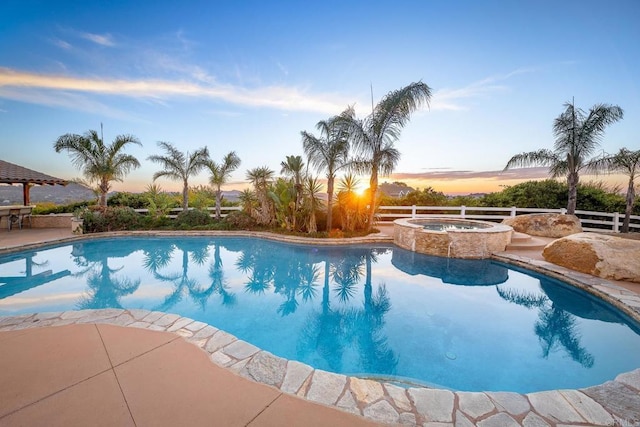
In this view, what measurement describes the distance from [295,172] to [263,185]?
192cm

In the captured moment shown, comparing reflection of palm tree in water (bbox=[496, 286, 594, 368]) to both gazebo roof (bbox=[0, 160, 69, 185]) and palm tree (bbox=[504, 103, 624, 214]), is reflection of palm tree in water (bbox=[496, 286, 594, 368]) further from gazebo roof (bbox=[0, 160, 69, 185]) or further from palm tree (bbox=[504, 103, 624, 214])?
gazebo roof (bbox=[0, 160, 69, 185])

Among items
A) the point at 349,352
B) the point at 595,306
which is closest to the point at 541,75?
the point at 595,306

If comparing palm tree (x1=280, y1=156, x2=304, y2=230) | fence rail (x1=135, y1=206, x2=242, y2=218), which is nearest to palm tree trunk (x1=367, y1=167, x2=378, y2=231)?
palm tree (x1=280, y1=156, x2=304, y2=230)

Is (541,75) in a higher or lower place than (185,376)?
higher

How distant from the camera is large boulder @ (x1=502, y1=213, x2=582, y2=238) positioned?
9.75 metres

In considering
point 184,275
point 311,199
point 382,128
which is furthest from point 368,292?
point 382,128

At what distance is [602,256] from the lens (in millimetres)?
5969

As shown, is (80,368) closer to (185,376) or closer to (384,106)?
(185,376)

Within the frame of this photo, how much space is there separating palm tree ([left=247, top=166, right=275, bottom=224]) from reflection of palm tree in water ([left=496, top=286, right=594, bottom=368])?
9234 mm

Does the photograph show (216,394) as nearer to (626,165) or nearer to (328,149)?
(328,149)

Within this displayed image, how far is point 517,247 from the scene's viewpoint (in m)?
8.63

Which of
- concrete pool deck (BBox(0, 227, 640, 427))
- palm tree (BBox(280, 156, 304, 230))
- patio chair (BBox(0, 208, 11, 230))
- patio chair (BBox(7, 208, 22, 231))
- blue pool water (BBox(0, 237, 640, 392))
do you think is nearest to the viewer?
concrete pool deck (BBox(0, 227, 640, 427))

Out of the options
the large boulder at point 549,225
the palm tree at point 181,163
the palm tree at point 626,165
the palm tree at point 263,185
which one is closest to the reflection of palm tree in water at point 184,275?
the palm tree at point 263,185

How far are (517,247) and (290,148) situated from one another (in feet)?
31.3
